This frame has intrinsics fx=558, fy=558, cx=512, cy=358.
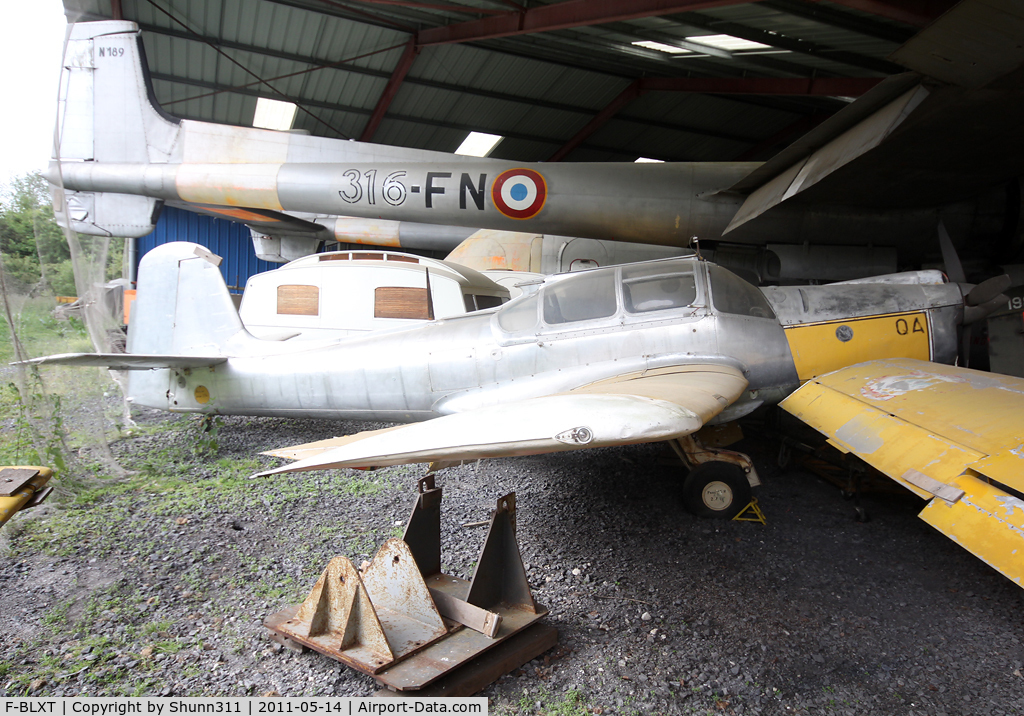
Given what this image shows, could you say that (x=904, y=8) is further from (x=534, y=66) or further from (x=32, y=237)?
(x=534, y=66)

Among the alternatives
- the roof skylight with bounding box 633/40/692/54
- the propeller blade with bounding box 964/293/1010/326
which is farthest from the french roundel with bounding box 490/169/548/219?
the roof skylight with bounding box 633/40/692/54

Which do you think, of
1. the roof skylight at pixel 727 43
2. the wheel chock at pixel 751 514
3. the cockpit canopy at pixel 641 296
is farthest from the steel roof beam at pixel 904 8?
the wheel chock at pixel 751 514

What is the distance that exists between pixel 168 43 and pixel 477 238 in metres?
8.88

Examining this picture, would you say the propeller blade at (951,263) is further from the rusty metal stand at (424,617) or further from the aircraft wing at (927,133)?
the rusty metal stand at (424,617)

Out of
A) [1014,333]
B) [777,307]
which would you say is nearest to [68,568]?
[777,307]

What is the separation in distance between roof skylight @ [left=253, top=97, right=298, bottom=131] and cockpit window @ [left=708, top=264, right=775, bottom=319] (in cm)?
1451

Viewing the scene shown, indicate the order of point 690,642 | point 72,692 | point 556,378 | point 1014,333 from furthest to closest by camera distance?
point 1014,333 → point 556,378 → point 690,642 → point 72,692

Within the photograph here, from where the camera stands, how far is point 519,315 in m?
4.66

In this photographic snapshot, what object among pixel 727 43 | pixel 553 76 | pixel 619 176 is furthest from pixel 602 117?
pixel 619 176

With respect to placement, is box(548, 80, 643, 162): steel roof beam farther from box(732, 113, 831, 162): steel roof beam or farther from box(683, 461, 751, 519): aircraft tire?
box(683, 461, 751, 519): aircraft tire

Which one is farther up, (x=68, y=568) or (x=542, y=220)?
(x=542, y=220)

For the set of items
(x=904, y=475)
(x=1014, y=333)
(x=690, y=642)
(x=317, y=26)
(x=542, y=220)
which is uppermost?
(x=317, y=26)

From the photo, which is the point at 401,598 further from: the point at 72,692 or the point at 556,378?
the point at 556,378

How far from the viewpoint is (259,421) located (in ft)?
23.1
